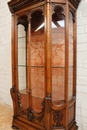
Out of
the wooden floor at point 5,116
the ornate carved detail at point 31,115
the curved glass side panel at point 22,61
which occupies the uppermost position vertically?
the curved glass side panel at point 22,61

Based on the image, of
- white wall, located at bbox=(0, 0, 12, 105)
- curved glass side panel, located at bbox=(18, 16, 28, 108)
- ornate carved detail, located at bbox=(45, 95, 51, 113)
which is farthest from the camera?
white wall, located at bbox=(0, 0, 12, 105)

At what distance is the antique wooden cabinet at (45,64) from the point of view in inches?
43.2

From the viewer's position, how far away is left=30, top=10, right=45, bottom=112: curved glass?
1.26m

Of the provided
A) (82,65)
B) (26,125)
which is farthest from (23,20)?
(26,125)

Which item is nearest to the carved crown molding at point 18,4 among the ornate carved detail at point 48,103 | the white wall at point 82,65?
the white wall at point 82,65

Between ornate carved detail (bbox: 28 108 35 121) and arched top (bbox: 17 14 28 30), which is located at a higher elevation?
arched top (bbox: 17 14 28 30)

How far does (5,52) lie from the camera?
1.94m

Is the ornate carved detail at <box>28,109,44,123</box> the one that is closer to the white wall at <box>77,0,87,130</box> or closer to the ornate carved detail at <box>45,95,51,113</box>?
the ornate carved detail at <box>45,95,51,113</box>

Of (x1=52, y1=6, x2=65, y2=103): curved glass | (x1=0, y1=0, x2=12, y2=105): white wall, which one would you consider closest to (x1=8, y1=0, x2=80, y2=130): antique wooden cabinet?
(x1=52, y1=6, x2=65, y2=103): curved glass

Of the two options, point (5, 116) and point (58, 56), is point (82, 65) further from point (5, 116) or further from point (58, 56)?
point (5, 116)

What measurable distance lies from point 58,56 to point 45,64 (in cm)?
21

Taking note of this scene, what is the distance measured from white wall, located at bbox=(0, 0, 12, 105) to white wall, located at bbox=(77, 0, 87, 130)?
3.33 ft

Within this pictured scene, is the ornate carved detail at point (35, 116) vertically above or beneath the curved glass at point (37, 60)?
beneath

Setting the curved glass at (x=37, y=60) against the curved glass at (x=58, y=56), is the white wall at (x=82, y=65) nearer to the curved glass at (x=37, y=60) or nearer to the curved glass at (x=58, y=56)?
the curved glass at (x=58, y=56)
